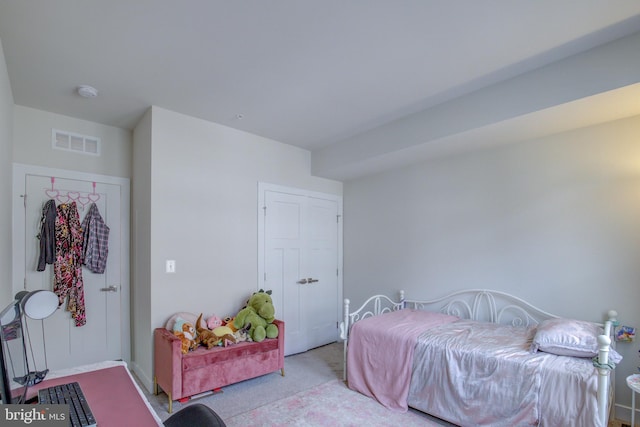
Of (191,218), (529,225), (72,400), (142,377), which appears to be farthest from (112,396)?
(529,225)

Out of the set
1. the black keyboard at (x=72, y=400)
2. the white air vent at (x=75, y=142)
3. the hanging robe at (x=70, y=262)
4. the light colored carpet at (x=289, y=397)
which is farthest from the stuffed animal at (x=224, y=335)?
the white air vent at (x=75, y=142)

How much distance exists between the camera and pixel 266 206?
3.96 meters

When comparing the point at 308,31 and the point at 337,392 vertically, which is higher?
the point at 308,31

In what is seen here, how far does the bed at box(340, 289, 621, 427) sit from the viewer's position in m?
2.03

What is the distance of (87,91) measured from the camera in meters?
2.73

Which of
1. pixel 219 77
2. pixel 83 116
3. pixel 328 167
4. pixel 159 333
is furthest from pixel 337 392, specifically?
pixel 83 116

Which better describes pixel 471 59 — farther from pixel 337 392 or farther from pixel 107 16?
pixel 337 392

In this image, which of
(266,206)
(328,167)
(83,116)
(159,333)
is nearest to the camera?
(159,333)

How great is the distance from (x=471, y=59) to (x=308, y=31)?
115cm

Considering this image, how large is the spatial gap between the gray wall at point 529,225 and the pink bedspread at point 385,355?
0.72 metres

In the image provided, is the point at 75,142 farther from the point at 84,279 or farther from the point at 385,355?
the point at 385,355

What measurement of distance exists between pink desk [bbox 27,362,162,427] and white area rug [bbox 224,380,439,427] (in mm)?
1275
